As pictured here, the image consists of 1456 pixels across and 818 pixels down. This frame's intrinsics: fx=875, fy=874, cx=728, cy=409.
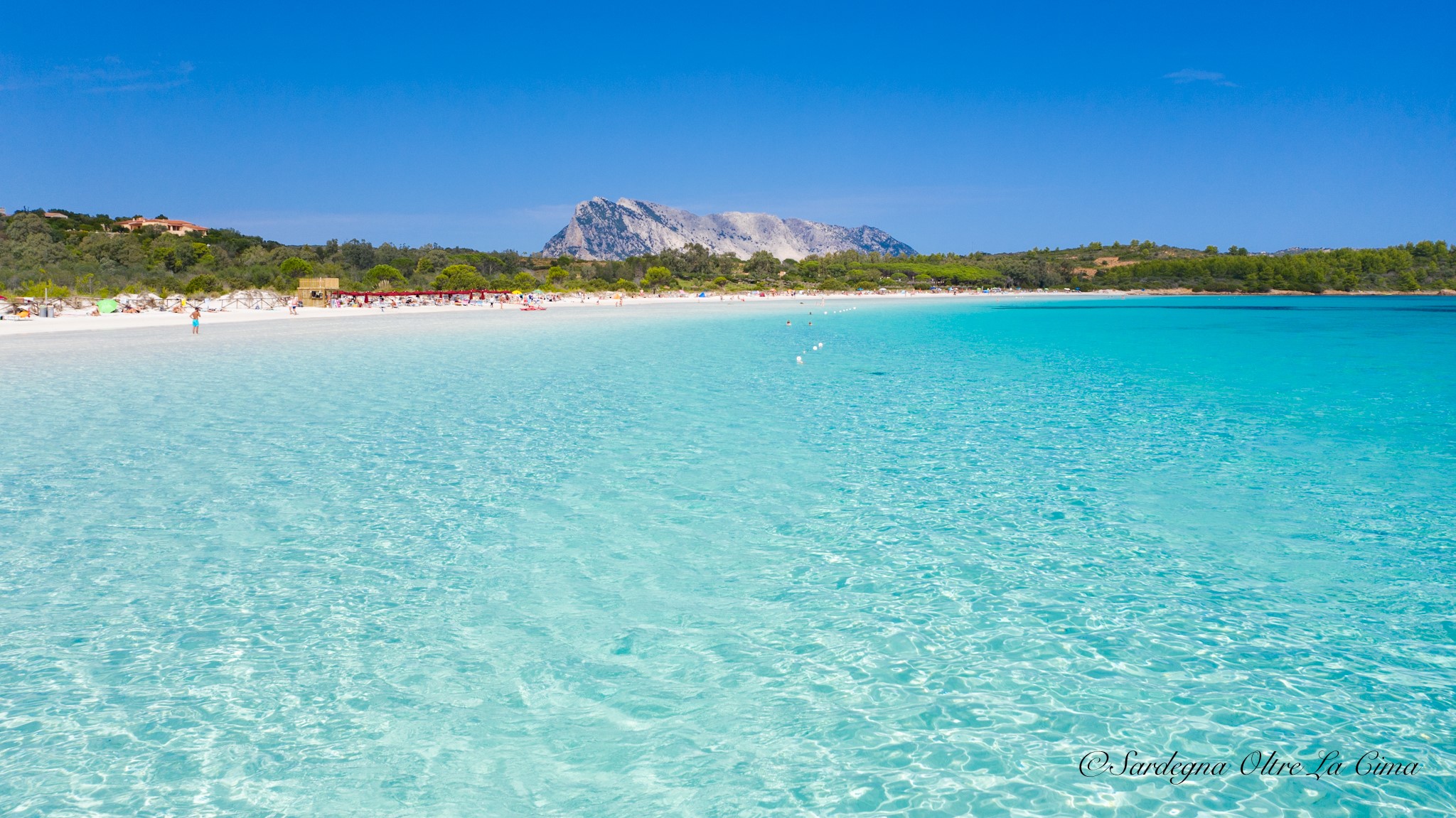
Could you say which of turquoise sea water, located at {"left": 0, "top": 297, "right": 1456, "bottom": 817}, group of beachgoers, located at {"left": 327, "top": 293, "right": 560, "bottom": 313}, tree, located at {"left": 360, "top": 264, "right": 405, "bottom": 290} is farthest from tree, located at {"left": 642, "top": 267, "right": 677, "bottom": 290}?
turquoise sea water, located at {"left": 0, "top": 297, "right": 1456, "bottom": 817}

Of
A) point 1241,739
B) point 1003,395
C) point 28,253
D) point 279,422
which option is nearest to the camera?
point 1241,739

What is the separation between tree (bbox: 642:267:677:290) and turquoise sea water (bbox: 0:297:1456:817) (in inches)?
3761

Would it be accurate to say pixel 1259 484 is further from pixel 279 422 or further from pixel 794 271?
pixel 794 271

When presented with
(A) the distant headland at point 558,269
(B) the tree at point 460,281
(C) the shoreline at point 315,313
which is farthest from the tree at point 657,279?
(B) the tree at point 460,281

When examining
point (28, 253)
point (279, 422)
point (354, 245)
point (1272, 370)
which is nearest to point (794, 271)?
point (354, 245)

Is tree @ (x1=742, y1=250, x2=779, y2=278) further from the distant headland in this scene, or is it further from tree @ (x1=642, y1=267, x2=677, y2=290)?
tree @ (x1=642, y1=267, x2=677, y2=290)

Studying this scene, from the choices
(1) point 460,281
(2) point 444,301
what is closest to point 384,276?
(1) point 460,281

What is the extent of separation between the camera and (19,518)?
8.46m

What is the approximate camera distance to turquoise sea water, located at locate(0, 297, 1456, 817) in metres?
4.28

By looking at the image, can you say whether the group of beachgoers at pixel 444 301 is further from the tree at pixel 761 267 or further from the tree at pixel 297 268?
the tree at pixel 761 267

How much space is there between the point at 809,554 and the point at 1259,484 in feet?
19.7

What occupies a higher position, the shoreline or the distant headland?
the distant headland

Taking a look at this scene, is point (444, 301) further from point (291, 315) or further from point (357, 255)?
point (357, 255)

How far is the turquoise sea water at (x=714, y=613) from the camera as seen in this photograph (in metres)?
4.28
